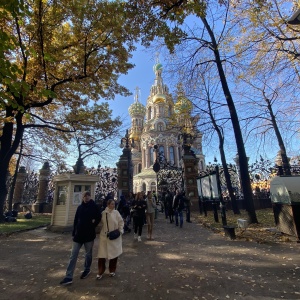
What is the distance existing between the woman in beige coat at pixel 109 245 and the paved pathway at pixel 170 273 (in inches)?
9.1

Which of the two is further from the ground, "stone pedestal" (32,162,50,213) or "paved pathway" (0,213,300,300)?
"stone pedestal" (32,162,50,213)

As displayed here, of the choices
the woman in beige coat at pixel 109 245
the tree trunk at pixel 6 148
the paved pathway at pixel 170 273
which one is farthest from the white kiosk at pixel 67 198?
the woman in beige coat at pixel 109 245

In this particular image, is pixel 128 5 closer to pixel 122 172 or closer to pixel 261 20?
pixel 261 20

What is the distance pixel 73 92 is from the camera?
1360cm

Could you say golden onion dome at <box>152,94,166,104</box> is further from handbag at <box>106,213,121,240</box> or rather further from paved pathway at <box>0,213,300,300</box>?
handbag at <box>106,213,121,240</box>

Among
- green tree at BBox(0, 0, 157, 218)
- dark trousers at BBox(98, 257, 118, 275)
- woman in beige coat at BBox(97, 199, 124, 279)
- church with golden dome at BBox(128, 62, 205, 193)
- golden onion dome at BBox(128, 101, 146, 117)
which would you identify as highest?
golden onion dome at BBox(128, 101, 146, 117)

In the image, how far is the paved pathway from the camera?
3.63 metres

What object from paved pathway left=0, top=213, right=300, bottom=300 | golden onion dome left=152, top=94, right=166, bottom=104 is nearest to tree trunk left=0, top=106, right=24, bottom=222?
paved pathway left=0, top=213, right=300, bottom=300

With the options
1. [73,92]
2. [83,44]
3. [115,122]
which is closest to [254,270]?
[83,44]

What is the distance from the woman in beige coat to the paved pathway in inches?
9.1

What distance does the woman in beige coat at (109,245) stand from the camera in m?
4.32

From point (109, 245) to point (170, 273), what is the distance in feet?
4.71

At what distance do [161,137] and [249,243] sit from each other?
150 feet

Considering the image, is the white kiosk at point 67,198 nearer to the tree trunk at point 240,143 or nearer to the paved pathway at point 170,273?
the paved pathway at point 170,273
